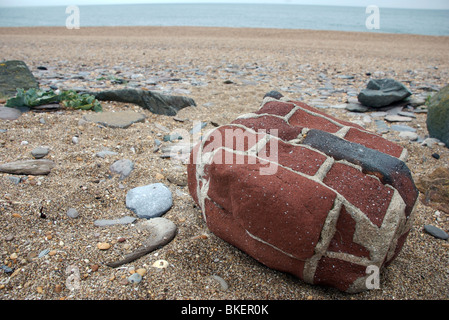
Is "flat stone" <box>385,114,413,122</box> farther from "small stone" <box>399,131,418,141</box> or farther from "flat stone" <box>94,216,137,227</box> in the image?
"flat stone" <box>94,216,137,227</box>

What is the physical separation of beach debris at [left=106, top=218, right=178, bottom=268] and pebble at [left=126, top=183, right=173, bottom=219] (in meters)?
0.10

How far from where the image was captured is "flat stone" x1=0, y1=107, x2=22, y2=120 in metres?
3.31

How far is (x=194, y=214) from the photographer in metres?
2.23

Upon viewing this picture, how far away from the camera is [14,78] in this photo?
4203 millimetres

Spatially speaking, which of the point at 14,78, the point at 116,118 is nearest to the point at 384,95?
the point at 116,118

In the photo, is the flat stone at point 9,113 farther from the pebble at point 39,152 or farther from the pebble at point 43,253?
the pebble at point 43,253

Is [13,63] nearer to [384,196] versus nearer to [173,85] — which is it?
[173,85]

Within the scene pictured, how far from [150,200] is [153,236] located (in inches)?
14.7

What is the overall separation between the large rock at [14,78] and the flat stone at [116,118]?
1304mm

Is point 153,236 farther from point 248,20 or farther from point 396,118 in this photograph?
point 248,20

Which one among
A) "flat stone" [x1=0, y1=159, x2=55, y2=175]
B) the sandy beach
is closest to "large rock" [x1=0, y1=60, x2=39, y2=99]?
the sandy beach

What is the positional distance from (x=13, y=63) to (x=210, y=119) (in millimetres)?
2775

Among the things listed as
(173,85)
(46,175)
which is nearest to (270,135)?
(46,175)
